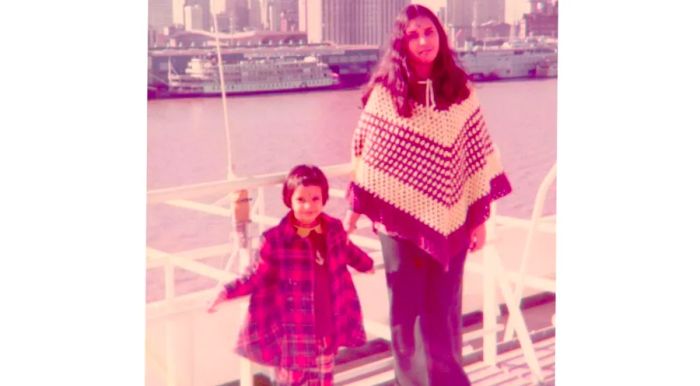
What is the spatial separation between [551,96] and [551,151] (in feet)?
0.46

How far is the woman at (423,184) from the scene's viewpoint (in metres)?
2.35

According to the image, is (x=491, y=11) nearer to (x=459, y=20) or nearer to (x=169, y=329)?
(x=459, y=20)

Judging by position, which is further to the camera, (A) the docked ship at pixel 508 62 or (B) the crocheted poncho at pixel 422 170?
(A) the docked ship at pixel 508 62

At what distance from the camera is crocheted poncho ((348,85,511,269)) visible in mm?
2352

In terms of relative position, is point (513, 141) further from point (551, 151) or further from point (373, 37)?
point (373, 37)

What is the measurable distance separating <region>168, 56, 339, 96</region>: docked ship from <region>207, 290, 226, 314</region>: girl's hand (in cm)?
43

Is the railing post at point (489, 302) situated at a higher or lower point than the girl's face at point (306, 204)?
lower

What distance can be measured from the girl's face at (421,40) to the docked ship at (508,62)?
103 mm

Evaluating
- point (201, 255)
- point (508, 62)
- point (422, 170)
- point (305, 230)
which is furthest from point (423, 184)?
point (201, 255)

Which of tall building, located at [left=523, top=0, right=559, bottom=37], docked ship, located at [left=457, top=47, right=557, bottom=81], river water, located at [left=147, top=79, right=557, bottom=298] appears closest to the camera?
river water, located at [left=147, top=79, right=557, bottom=298]

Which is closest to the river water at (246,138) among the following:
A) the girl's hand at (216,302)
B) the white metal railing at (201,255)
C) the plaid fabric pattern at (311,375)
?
the white metal railing at (201,255)

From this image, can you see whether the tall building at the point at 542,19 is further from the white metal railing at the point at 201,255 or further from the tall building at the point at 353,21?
the white metal railing at the point at 201,255

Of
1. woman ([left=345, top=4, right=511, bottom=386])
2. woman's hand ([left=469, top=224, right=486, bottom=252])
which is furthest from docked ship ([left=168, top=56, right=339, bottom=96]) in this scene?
woman's hand ([left=469, top=224, right=486, bottom=252])

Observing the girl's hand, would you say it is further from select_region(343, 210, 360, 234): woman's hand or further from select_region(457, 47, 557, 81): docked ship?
select_region(457, 47, 557, 81): docked ship
